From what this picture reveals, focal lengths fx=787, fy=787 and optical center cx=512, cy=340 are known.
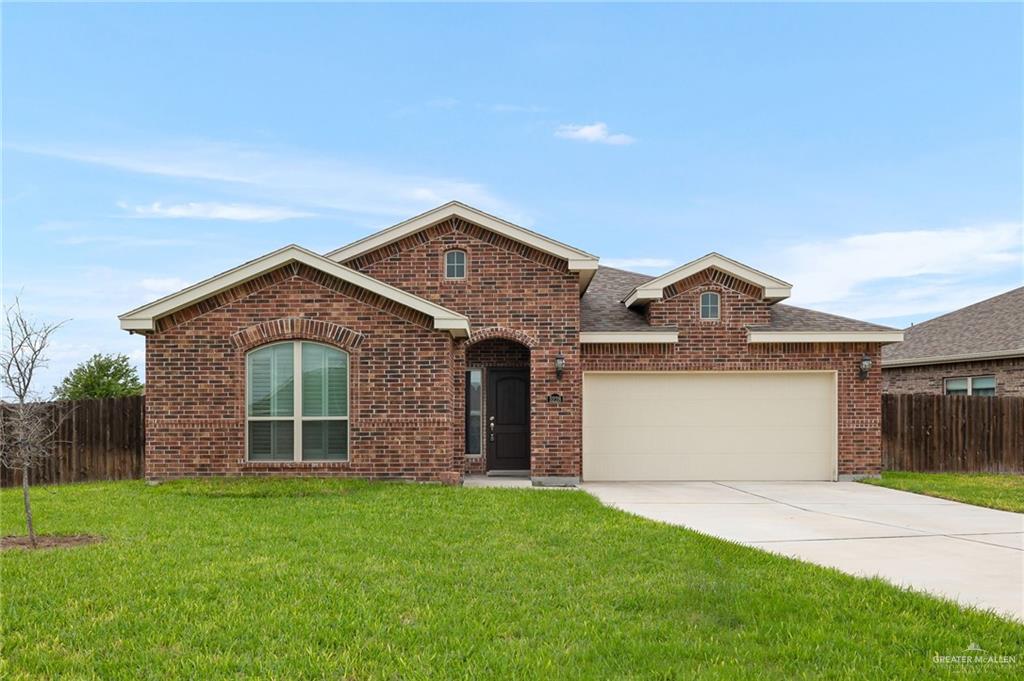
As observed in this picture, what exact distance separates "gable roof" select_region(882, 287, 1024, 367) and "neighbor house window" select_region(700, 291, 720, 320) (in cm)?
842

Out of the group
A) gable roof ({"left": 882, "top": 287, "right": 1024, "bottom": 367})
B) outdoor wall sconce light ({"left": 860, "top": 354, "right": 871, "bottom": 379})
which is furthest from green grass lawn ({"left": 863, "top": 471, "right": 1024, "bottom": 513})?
gable roof ({"left": 882, "top": 287, "right": 1024, "bottom": 367})

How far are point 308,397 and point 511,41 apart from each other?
24.9 feet

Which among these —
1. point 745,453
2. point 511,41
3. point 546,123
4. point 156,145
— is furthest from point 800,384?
point 156,145

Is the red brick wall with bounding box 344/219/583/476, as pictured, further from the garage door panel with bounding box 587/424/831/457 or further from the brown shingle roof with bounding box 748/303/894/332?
the brown shingle roof with bounding box 748/303/894/332

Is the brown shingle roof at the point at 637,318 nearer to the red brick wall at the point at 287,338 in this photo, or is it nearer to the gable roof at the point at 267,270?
the gable roof at the point at 267,270

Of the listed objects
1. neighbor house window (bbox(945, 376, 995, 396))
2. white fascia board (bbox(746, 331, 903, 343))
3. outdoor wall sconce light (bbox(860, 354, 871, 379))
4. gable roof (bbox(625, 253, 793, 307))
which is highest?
gable roof (bbox(625, 253, 793, 307))

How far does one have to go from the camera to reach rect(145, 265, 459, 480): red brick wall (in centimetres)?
1297

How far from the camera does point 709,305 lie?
15547 mm

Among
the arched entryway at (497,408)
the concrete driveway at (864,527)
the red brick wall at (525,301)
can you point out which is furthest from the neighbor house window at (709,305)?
the arched entryway at (497,408)

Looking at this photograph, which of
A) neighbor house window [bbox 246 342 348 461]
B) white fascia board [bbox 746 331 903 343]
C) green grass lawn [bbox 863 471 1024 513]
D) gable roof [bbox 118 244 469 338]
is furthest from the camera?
white fascia board [bbox 746 331 903 343]

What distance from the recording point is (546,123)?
634 inches

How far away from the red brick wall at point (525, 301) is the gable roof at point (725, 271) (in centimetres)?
175

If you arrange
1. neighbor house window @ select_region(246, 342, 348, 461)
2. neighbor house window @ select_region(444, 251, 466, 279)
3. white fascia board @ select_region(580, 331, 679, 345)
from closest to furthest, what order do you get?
neighbor house window @ select_region(246, 342, 348, 461) → neighbor house window @ select_region(444, 251, 466, 279) → white fascia board @ select_region(580, 331, 679, 345)

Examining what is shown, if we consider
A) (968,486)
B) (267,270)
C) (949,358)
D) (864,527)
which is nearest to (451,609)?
(864,527)
